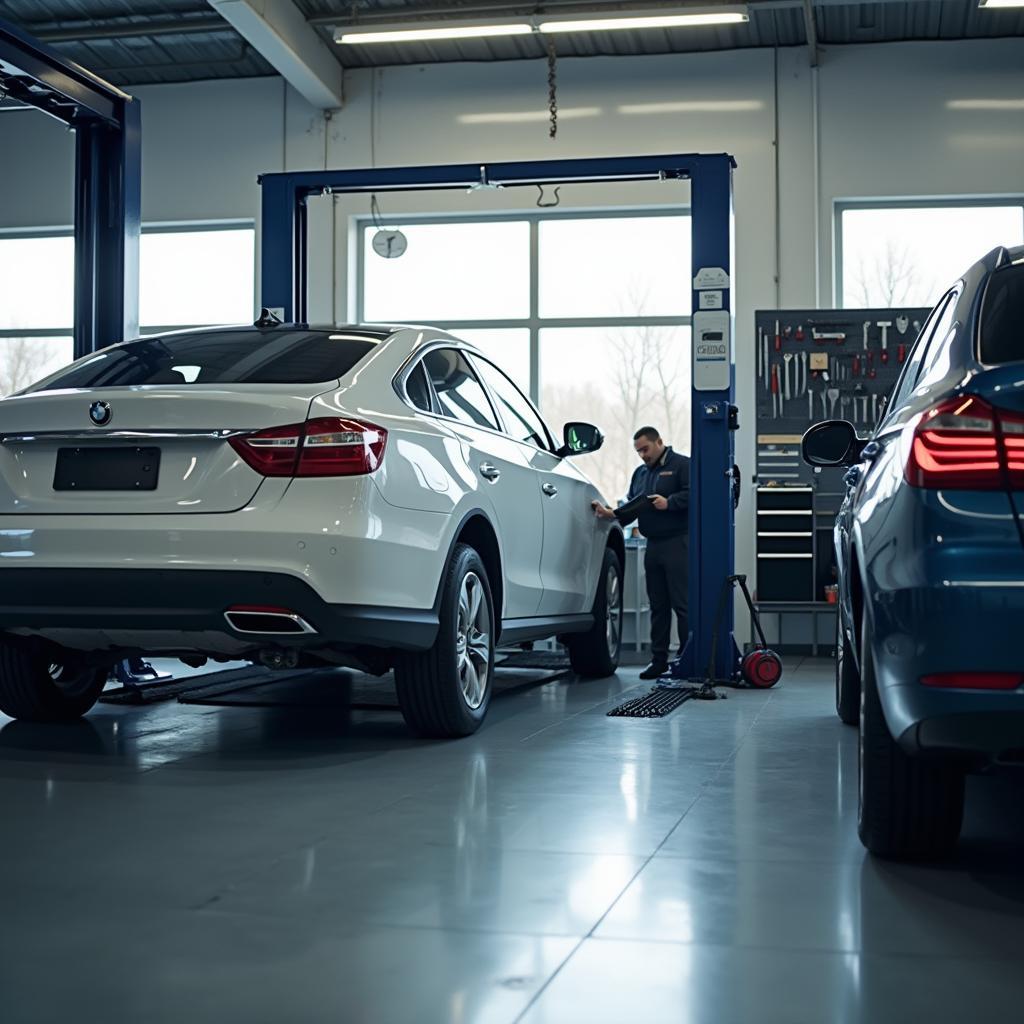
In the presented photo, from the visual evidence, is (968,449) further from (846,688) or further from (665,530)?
(665,530)

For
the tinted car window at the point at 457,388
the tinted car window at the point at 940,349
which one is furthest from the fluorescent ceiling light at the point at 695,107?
the tinted car window at the point at 940,349

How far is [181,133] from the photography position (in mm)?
14211

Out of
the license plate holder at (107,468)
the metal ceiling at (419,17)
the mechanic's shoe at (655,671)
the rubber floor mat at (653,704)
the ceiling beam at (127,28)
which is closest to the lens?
the license plate holder at (107,468)

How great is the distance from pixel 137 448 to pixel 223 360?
0.68 meters

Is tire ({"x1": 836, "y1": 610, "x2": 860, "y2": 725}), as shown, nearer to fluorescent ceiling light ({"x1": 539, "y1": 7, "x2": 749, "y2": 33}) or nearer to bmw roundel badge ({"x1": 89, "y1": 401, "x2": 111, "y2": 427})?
bmw roundel badge ({"x1": 89, "y1": 401, "x2": 111, "y2": 427})

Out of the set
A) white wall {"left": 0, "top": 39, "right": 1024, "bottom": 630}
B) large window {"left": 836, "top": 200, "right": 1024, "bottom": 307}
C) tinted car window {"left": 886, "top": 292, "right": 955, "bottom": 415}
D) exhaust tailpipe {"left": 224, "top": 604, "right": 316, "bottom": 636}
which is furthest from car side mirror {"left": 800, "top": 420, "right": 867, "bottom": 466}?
large window {"left": 836, "top": 200, "right": 1024, "bottom": 307}

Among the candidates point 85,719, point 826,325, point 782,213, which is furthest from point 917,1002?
point 782,213

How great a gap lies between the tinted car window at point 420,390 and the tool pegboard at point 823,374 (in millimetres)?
7043

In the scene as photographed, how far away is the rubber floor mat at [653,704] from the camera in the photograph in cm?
634

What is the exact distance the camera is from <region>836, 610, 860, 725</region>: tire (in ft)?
19.0

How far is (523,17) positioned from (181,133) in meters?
4.37

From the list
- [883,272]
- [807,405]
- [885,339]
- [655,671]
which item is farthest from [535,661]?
[883,272]

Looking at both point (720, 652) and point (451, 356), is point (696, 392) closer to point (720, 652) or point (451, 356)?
point (720, 652)

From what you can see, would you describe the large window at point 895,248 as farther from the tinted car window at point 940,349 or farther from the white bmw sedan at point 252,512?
the tinted car window at point 940,349
